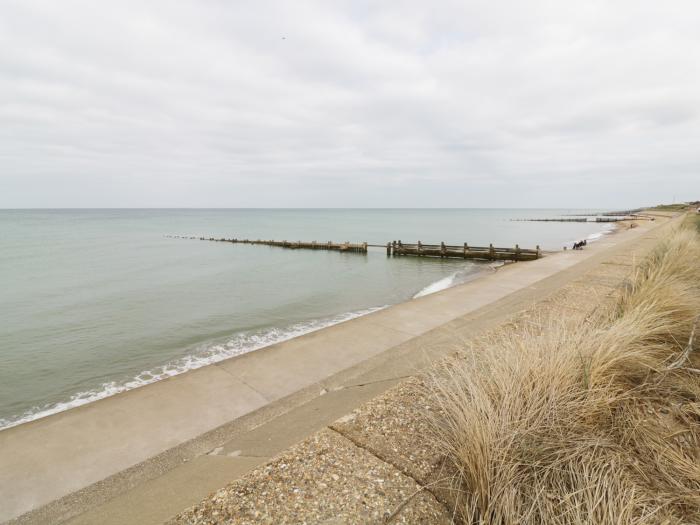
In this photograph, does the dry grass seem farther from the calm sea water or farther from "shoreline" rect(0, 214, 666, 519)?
the calm sea water

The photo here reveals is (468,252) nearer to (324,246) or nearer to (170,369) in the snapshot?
(324,246)

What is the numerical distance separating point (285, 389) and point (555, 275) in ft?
36.9

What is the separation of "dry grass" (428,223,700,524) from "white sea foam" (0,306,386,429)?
21.8 ft

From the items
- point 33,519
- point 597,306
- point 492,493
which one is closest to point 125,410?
point 33,519

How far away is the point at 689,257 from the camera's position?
7871 millimetres

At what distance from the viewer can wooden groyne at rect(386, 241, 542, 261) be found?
76.6ft

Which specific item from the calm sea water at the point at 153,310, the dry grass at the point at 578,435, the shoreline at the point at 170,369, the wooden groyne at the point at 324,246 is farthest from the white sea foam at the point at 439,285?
the wooden groyne at the point at 324,246

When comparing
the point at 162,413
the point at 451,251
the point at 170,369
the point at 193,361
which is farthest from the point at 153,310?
the point at 451,251

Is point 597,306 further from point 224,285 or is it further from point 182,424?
point 224,285

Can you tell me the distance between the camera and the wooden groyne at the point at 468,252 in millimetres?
23359

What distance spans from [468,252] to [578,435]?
2424cm

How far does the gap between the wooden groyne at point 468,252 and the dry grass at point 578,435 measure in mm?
20980

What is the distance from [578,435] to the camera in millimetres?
2643

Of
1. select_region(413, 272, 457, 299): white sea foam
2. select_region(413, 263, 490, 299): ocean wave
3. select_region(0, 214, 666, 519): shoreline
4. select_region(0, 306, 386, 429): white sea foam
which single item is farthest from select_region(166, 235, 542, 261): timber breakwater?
select_region(0, 214, 666, 519): shoreline
